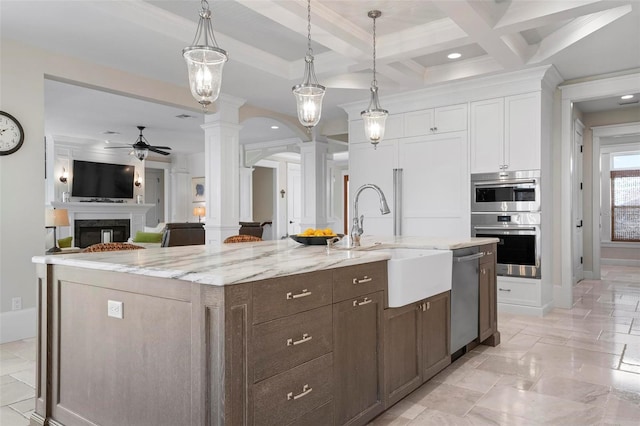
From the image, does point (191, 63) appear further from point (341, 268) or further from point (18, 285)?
point (18, 285)

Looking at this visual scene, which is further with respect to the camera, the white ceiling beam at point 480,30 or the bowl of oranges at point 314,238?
the white ceiling beam at point 480,30

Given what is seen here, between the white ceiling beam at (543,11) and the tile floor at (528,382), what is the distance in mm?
2558

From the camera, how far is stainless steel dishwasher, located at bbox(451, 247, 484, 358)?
2916mm

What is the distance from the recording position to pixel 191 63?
2.20 meters

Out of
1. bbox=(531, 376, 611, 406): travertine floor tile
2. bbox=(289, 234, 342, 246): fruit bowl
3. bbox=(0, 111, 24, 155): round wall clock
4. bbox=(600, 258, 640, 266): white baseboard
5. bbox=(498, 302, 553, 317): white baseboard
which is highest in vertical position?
bbox=(0, 111, 24, 155): round wall clock

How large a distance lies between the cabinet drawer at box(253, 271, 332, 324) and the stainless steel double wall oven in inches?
130

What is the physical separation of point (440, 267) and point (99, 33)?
3243mm

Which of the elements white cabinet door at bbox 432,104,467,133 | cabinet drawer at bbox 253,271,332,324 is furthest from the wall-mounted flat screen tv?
cabinet drawer at bbox 253,271,332,324

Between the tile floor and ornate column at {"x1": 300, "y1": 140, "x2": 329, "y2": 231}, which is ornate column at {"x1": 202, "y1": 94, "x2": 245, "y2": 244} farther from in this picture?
the tile floor

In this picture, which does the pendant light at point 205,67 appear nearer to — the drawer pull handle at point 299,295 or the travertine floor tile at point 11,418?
the drawer pull handle at point 299,295

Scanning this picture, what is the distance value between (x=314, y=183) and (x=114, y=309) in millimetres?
5645

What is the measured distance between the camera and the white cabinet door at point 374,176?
18.3ft

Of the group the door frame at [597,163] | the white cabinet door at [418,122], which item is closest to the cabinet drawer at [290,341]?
the white cabinet door at [418,122]

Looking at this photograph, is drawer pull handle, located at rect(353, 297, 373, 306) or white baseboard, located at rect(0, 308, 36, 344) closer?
drawer pull handle, located at rect(353, 297, 373, 306)
